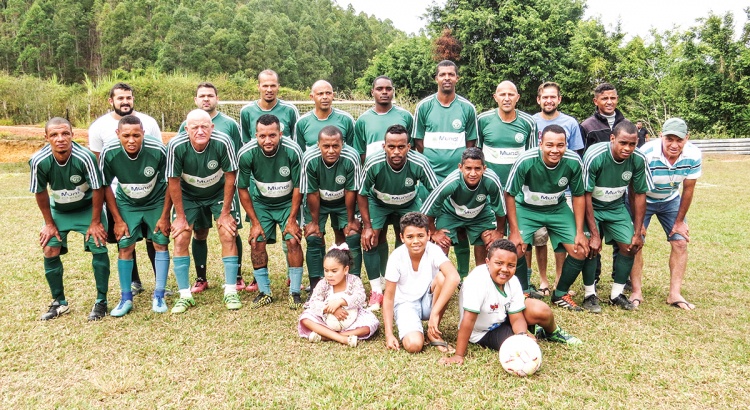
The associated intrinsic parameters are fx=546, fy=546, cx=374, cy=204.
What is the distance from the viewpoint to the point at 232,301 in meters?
5.05

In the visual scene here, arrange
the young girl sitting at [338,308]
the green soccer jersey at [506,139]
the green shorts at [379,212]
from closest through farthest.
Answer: the young girl sitting at [338,308] < the green shorts at [379,212] < the green soccer jersey at [506,139]

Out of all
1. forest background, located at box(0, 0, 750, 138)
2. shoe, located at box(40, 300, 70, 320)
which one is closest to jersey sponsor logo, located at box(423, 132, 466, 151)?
shoe, located at box(40, 300, 70, 320)

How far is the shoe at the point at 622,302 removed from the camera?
16.2 feet

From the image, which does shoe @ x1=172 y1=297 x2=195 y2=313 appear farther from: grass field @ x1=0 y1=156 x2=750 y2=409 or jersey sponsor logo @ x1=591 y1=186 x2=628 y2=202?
jersey sponsor logo @ x1=591 y1=186 x2=628 y2=202

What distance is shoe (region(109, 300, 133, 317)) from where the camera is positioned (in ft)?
15.9

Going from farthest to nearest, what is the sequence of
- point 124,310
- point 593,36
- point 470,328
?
1. point 593,36
2. point 124,310
3. point 470,328

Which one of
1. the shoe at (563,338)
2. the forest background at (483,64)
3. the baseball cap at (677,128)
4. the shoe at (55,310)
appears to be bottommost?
the shoe at (563,338)

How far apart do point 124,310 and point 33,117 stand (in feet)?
81.7

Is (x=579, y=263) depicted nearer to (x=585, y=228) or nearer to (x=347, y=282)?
(x=585, y=228)

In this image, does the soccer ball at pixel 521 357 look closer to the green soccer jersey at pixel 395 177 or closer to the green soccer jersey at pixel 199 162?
the green soccer jersey at pixel 395 177

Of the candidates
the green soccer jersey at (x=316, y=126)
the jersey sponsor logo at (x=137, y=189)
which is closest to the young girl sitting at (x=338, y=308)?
the green soccer jersey at (x=316, y=126)

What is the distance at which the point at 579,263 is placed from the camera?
488 centimetres

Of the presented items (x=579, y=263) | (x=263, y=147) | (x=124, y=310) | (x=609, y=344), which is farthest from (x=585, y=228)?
(x=124, y=310)

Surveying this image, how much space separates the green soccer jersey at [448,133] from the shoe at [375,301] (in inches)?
52.8
